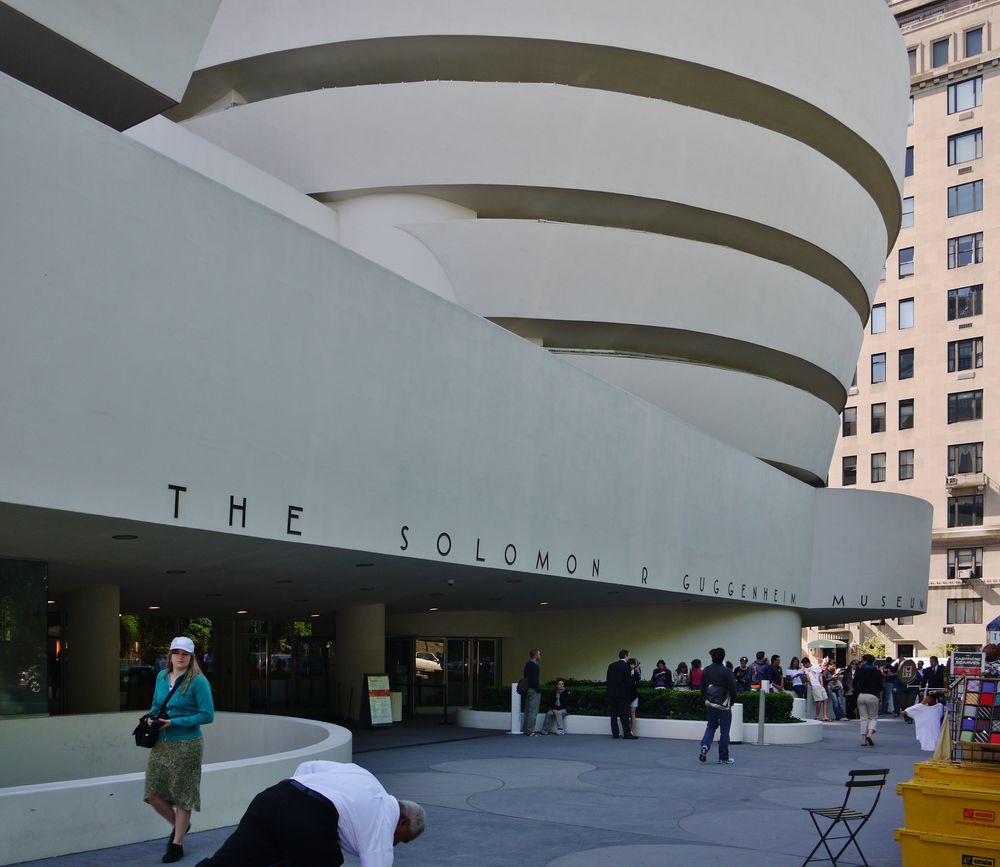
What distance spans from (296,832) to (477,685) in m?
26.1

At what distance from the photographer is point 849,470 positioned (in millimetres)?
69812

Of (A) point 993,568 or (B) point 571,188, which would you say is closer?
(B) point 571,188

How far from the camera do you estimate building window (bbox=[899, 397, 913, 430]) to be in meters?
66.7

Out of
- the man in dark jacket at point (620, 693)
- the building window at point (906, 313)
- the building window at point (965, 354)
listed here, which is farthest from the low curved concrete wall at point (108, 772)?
the building window at point (906, 313)

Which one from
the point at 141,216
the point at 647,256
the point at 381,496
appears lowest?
the point at 381,496

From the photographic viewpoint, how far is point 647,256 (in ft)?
83.3

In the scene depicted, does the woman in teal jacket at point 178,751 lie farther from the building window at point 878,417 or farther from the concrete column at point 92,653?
the building window at point 878,417

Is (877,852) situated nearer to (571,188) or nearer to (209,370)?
(209,370)

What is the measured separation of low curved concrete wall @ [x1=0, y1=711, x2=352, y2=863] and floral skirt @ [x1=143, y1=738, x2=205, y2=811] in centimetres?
81

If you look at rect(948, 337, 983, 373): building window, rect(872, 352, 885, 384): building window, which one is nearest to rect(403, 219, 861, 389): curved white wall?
rect(948, 337, 983, 373): building window

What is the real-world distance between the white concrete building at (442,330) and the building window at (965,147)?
115 ft

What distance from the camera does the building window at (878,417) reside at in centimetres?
6812

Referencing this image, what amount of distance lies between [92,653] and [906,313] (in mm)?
58474

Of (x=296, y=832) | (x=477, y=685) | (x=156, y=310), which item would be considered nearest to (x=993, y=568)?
(x=477, y=685)
